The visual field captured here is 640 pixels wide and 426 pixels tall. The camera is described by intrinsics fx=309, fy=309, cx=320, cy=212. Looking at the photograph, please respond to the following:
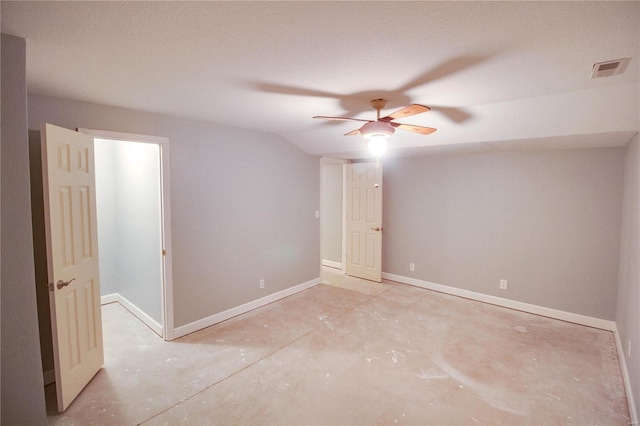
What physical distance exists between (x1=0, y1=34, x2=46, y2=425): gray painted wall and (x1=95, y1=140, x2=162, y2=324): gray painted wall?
5.31 ft

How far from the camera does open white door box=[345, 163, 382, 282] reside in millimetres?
5199

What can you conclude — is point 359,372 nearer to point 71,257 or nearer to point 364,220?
point 71,257

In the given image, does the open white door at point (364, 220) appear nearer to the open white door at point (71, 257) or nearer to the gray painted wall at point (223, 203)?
the gray painted wall at point (223, 203)

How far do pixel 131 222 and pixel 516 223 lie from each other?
16.3 feet

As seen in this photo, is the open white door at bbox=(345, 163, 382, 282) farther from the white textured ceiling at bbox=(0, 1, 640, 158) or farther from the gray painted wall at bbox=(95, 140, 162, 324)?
the gray painted wall at bbox=(95, 140, 162, 324)

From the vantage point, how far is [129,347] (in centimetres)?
313

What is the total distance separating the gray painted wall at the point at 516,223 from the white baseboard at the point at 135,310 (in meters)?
3.66

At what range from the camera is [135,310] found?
3928 mm

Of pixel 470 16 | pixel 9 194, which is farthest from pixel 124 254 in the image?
pixel 470 16

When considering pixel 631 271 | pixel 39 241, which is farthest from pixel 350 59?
pixel 631 271

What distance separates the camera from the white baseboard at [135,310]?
136 inches

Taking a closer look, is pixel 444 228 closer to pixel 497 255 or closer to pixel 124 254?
pixel 497 255

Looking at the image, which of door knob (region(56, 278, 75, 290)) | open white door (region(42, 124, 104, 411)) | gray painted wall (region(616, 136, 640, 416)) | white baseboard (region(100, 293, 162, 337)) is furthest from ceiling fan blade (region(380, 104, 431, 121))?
white baseboard (region(100, 293, 162, 337))

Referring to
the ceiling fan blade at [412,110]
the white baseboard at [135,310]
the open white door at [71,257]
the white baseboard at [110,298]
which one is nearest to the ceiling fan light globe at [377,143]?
the ceiling fan blade at [412,110]
